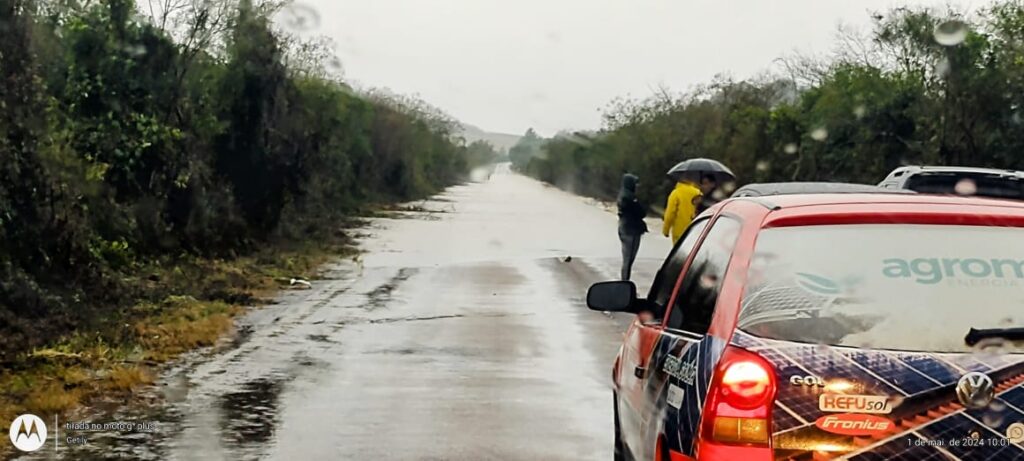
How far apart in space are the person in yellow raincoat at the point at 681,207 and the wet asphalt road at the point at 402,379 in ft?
4.17

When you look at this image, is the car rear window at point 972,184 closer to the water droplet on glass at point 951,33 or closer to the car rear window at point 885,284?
the car rear window at point 885,284

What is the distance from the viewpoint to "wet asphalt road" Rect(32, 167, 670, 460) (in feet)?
24.2

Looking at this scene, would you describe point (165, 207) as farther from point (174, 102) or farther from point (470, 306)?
point (470, 306)

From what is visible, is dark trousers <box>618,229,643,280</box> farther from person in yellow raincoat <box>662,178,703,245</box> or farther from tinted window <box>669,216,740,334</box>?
tinted window <box>669,216,740,334</box>

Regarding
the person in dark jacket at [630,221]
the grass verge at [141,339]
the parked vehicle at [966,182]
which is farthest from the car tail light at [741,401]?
the person in dark jacket at [630,221]

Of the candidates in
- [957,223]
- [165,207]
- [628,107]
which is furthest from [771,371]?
[628,107]

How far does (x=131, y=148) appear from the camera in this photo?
1945 centimetres

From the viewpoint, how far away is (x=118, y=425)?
7.89 metres

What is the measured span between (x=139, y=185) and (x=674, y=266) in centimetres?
1585

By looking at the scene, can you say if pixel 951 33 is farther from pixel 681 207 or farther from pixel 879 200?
pixel 879 200

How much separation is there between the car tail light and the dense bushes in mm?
8041

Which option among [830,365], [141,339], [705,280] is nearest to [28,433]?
[141,339]

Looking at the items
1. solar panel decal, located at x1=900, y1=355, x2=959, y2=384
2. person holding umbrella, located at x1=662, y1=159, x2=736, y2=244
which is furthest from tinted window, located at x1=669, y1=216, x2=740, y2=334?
person holding umbrella, located at x1=662, y1=159, x2=736, y2=244

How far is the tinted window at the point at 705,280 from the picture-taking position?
4.14 metres
